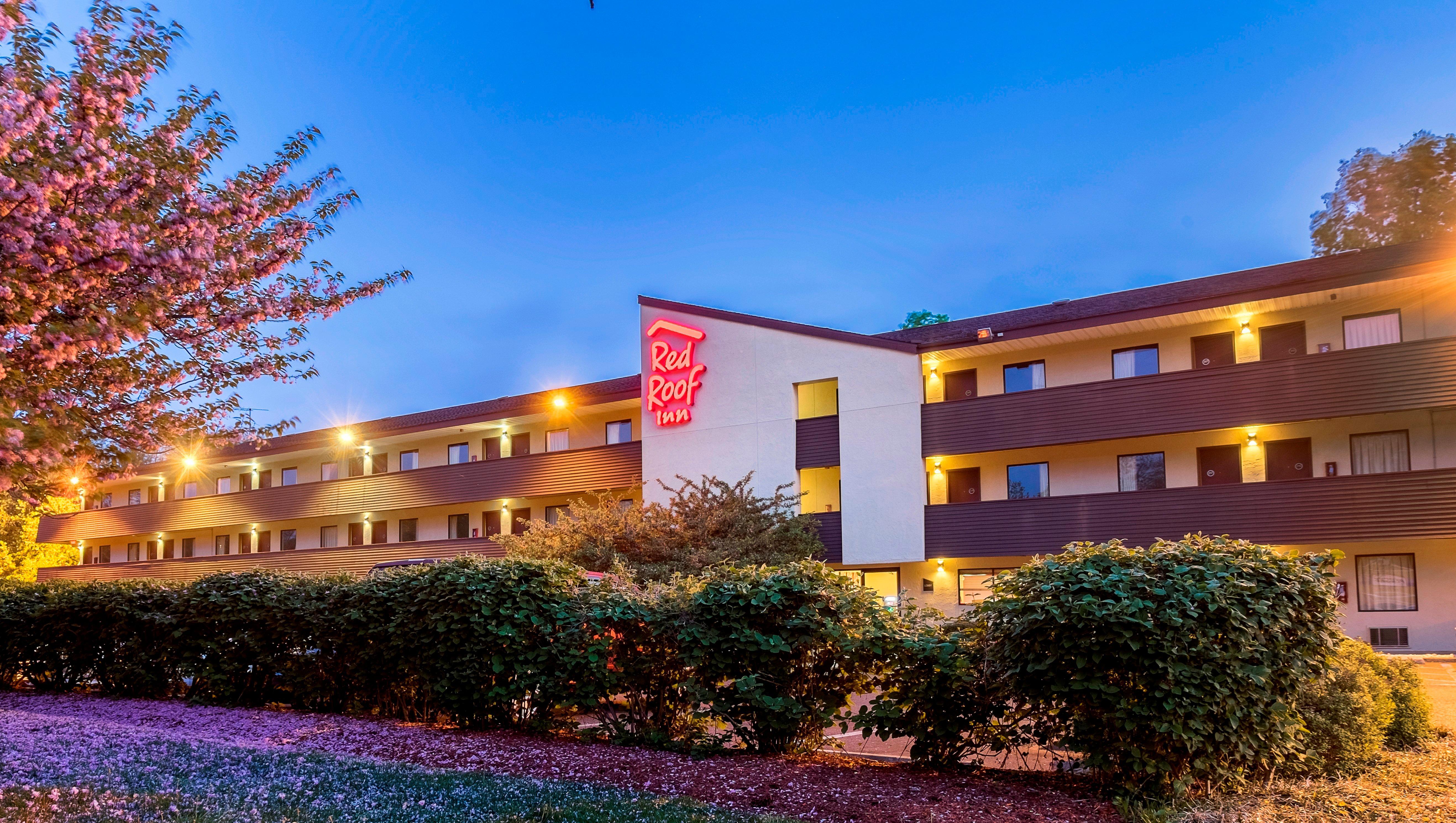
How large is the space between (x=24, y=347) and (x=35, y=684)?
10.4 meters

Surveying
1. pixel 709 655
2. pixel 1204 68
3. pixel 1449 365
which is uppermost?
pixel 1204 68

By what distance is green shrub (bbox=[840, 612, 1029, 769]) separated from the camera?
7.53 metres

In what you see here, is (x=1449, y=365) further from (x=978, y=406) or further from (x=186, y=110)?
(x=186, y=110)

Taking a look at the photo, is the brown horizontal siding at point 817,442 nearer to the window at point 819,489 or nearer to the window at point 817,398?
the window at point 817,398

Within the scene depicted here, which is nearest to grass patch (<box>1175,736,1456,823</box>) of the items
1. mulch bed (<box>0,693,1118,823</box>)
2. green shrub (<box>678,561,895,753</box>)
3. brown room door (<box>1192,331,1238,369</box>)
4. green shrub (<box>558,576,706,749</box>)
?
mulch bed (<box>0,693,1118,823</box>)

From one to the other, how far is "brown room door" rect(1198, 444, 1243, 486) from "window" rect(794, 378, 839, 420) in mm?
9569

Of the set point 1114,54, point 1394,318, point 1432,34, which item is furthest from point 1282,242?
point 1394,318

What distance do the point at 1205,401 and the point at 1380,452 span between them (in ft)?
13.0

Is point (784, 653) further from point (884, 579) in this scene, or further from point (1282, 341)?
point (1282, 341)

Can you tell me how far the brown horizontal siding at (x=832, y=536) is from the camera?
27188mm

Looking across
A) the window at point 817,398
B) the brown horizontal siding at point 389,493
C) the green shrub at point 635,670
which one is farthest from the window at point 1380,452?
the green shrub at point 635,670

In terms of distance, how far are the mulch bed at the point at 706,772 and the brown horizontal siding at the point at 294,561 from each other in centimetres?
2096

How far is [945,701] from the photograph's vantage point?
303 inches

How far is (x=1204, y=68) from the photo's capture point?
6731cm
